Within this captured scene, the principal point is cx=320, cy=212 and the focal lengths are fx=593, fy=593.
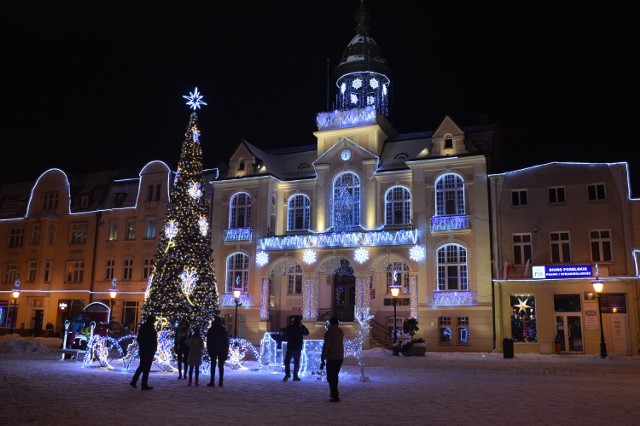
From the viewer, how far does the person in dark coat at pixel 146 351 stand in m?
15.2

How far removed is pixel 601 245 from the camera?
106ft

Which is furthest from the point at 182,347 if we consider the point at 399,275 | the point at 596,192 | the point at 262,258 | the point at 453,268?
the point at 596,192

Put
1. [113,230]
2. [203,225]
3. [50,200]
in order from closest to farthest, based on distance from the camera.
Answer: [203,225], [113,230], [50,200]

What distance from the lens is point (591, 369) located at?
21844 millimetres

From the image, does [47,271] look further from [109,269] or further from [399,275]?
[399,275]

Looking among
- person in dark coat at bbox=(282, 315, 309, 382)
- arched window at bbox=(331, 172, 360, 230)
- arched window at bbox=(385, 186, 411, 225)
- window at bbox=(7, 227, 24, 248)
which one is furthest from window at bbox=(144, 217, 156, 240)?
person in dark coat at bbox=(282, 315, 309, 382)

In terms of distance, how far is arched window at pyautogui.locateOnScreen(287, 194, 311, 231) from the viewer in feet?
135

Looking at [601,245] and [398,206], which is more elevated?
[398,206]

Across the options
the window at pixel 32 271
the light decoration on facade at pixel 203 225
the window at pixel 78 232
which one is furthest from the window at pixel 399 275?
the window at pixel 32 271

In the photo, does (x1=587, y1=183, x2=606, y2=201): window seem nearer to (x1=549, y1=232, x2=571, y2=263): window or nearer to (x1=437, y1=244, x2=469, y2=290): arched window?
(x1=549, y1=232, x2=571, y2=263): window

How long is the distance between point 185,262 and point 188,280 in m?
0.70

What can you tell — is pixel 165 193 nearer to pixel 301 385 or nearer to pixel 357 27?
pixel 357 27

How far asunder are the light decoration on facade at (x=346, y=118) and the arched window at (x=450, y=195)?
696 centimetres

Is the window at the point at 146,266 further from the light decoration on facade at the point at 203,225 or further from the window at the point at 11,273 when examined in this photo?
the light decoration on facade at the point at 203,225
